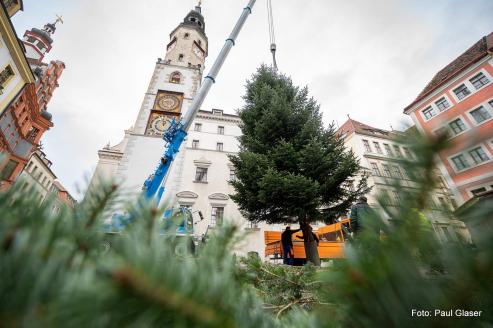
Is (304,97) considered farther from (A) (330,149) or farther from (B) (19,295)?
(B) (19,295)

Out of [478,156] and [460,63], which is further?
[460,63]

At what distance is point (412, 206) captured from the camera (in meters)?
0.34

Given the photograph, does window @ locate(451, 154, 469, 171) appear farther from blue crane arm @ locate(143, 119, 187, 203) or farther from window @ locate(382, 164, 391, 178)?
blue crane arm @ locate(143, 119, 187, 203)

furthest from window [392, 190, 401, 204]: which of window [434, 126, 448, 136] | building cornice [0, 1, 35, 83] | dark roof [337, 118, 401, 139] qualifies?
dark roof [337, 118, 401, 139]

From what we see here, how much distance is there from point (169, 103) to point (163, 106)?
0.59m

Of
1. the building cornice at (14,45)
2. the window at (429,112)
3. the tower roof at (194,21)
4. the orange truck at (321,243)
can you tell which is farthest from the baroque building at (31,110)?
the window at (429,112)

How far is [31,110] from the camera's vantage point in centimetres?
2153

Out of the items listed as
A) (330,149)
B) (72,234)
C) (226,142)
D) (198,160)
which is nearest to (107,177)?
(72,234)

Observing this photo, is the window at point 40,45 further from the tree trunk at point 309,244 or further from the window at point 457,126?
the window at point 457,126

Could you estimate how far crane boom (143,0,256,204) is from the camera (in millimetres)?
7008

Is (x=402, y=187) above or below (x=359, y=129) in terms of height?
below

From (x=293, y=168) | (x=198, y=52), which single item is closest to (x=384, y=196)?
(x=293, y=168)

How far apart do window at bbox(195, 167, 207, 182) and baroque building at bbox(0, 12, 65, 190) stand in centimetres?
1017

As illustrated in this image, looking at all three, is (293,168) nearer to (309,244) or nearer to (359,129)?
(309,244)
